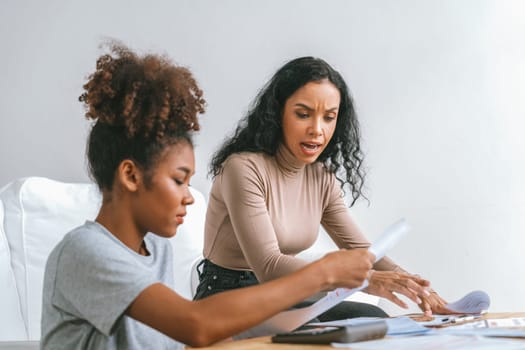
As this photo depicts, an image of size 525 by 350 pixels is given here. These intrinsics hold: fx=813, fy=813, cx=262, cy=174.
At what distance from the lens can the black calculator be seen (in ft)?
3.91

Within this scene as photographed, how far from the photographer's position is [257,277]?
1.86 meters

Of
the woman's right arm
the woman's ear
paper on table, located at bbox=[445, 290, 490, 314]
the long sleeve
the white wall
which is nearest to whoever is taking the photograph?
the woman's right arm

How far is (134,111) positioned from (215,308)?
0.34 meters

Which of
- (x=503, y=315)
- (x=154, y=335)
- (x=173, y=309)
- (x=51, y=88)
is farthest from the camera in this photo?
(x=51, y=88)

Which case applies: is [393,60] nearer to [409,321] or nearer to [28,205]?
[28,205]

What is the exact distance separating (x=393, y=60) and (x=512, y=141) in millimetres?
513

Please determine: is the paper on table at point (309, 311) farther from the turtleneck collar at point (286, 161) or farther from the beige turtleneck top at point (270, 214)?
the turtleneck collar at point (286, 161)

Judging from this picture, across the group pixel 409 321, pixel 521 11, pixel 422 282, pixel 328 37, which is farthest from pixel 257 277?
pixel 521 11

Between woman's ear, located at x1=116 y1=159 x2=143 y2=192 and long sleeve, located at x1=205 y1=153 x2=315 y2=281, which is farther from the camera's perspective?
long sleeve, located at x1=205 y1=153 x2=315 y2=281

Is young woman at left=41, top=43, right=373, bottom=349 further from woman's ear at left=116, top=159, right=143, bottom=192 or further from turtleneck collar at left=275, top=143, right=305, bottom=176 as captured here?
turtleneck collar at left=275, top=143, right=305, bottom=176

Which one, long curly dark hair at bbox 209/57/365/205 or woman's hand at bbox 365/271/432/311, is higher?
long curly dark hair at bbox 209/57/365/205

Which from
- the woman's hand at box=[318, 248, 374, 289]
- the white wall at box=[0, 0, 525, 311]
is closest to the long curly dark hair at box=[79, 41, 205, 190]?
the woman's hand at box=[318, 248, 374, 289]

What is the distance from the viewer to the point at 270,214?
6.67 feet

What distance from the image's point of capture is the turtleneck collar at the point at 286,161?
207 centimetres
